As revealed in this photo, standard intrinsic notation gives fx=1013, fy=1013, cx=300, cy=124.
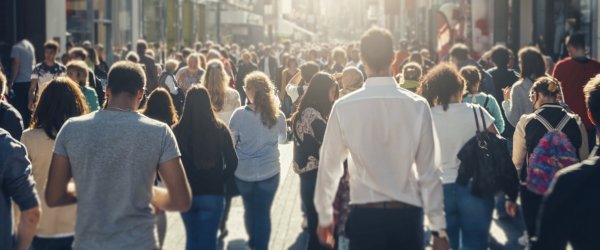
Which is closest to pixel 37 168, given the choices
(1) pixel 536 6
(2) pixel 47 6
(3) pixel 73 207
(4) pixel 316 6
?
(3) pixel 73 207

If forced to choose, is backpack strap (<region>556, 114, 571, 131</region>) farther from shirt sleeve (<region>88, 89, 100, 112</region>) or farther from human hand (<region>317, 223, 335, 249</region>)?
shirt sleeve (<region>88, 89, 100, 112</region>)

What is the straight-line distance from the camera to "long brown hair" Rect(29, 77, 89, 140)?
5.88m

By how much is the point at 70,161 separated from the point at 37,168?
52.5 inches

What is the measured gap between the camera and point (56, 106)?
19.5 feet

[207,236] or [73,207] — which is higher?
[73,207]

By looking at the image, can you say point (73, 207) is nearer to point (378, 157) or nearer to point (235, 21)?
point (378, 157)

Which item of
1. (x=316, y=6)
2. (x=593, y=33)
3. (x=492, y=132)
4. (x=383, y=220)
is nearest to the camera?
(x=383, y=220)

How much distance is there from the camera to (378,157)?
486 centimetres

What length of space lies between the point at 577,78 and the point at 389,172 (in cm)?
618

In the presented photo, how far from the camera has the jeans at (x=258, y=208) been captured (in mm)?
8164

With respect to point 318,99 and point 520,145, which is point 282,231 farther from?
point 520,145

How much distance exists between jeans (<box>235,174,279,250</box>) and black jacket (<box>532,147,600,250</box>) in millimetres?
4860

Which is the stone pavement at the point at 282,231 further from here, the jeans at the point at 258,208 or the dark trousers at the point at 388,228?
the dark trousers at the point at 388,228

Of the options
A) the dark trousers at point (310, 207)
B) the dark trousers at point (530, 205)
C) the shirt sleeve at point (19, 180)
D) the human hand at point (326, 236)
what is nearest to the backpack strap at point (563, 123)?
the dark trousers at point (530, 205)
